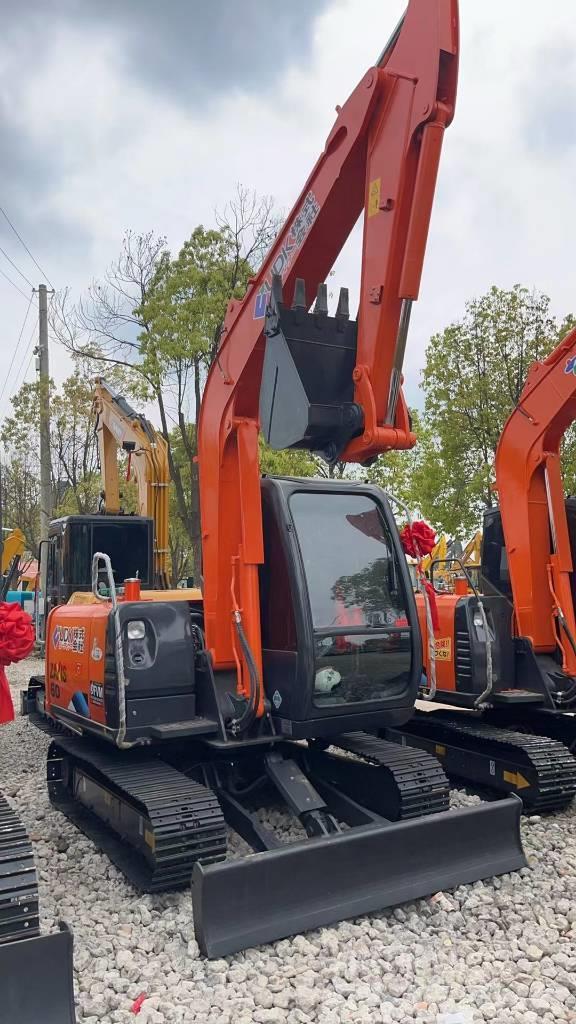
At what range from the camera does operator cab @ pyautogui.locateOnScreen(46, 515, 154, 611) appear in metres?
9.24

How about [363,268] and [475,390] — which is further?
[475,390]

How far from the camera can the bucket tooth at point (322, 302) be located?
14.8 ft

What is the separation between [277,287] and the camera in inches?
185

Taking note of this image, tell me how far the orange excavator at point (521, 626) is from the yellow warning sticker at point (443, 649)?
0.03 feet

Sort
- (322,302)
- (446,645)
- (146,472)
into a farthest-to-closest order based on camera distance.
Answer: (146,472)
(446,645)
(322,302)

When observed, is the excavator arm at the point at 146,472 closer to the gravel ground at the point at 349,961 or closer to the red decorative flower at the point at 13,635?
the gravel ground at the point at 349,961

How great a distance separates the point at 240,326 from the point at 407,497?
18.2m

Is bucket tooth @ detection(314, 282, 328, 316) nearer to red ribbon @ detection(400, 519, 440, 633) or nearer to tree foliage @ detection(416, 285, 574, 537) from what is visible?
red ribbon @ detection(400, 519, 440, 633)

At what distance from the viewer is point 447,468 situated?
805 inches

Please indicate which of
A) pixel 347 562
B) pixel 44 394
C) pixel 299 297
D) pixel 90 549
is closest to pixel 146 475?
pixel 90 549

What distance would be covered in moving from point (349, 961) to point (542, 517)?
4081 mm

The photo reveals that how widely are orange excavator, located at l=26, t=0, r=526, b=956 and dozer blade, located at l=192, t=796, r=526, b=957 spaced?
0.01 meters

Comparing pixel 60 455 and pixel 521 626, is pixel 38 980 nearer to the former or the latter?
pixel 521 626

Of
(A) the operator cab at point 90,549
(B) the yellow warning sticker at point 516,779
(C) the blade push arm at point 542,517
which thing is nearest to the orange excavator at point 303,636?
(B) the yellow warning sticker at point 516,779
